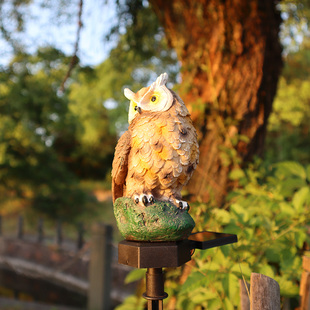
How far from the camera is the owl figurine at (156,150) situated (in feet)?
3.59

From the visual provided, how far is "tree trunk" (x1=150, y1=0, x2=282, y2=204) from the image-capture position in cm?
232

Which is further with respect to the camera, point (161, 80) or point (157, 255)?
point (161, 80)

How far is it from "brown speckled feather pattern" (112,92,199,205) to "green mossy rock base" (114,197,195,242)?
0.25ft

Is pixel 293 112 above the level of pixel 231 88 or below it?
above

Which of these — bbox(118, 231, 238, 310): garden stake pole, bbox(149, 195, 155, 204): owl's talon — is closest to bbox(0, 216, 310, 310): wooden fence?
bbox(118, 231, 238, 310): garden stake pole

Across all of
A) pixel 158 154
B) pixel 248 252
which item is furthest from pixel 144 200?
pixel 248 252

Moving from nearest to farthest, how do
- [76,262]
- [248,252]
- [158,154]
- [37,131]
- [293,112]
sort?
[158,154] < [248,252] < [76,262] < [37,131] < [293,112]

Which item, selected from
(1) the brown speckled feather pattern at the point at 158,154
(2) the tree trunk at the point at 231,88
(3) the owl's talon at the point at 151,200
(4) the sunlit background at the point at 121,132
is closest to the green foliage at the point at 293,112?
(4) the sunlit background at the point at 121,132

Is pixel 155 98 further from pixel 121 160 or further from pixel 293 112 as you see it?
pixel 293 112

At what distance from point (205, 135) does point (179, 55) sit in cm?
82

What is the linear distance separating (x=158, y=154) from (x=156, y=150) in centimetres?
2

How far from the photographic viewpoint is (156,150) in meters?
1.09

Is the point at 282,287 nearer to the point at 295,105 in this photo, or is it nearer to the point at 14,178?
the point at 14,178

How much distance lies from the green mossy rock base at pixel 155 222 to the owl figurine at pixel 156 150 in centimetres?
3
